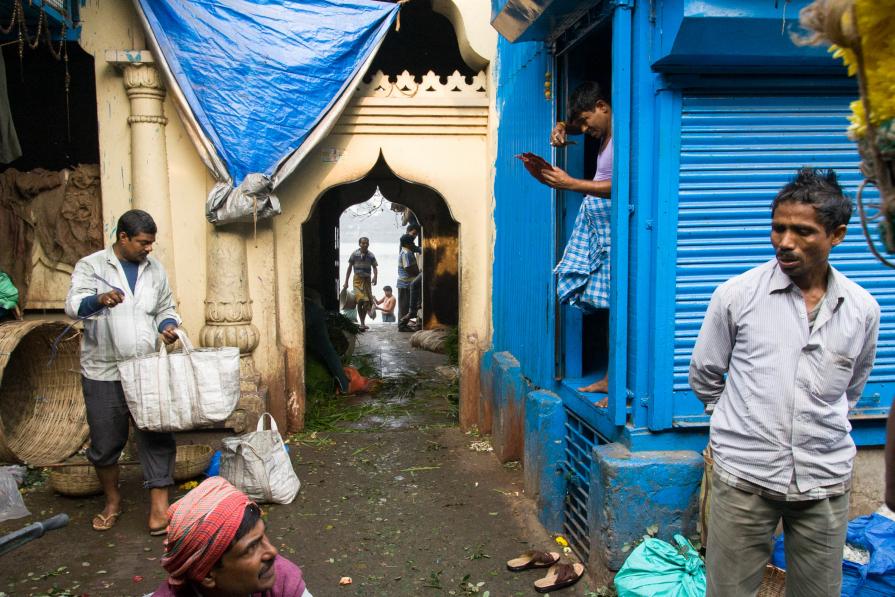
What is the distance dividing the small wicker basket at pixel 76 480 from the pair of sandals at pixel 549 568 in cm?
326

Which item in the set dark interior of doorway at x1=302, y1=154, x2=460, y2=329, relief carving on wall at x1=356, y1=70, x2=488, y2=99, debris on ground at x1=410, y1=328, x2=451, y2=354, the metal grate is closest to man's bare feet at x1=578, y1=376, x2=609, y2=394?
the metal grate

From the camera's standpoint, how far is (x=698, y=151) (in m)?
3.58

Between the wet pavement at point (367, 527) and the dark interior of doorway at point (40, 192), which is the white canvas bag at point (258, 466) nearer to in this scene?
the wet pavement at point (367, 527)

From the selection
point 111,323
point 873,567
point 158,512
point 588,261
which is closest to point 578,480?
point 588,261

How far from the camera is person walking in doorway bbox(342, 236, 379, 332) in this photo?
15.6m

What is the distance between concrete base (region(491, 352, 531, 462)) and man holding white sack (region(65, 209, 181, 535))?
2691mm

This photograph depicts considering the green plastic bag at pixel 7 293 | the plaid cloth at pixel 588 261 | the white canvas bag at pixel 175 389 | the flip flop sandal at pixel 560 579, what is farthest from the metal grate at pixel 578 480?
the green plastic bag at pixel 7 293

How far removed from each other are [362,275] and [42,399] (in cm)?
957

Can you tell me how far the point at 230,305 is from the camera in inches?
252

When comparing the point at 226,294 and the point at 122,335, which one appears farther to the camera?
the point at 226,294

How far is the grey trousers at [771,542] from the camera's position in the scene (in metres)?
2.54

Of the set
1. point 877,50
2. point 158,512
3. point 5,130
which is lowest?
point 158,512

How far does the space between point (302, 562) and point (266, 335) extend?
2.75m

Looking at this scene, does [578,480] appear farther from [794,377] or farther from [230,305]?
[230,305]
